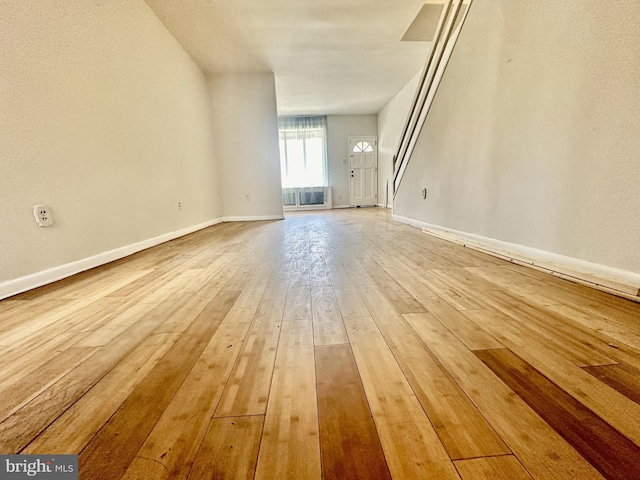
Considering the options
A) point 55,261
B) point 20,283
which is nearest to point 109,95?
point 55,261

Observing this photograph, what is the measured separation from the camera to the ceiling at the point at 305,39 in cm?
310

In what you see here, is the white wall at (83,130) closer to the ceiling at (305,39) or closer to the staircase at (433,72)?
the ceiling at (305,39)

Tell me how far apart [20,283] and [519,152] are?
121 inches

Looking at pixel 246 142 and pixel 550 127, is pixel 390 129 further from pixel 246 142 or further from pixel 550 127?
pixel 550 127

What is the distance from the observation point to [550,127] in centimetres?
161

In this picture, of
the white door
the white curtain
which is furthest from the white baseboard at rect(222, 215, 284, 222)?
the white door

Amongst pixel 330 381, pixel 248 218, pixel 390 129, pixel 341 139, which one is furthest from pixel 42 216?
pixel 341 139

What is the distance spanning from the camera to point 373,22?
3.45 metres

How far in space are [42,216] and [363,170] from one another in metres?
7.46

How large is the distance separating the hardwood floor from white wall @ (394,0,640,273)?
40 centimetres

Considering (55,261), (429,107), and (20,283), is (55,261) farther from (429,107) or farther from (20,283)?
(429,107)

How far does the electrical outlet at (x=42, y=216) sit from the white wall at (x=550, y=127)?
2.97 m

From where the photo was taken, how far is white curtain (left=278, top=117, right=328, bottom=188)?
25.7 feet

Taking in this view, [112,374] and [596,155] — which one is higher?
[596,155]
